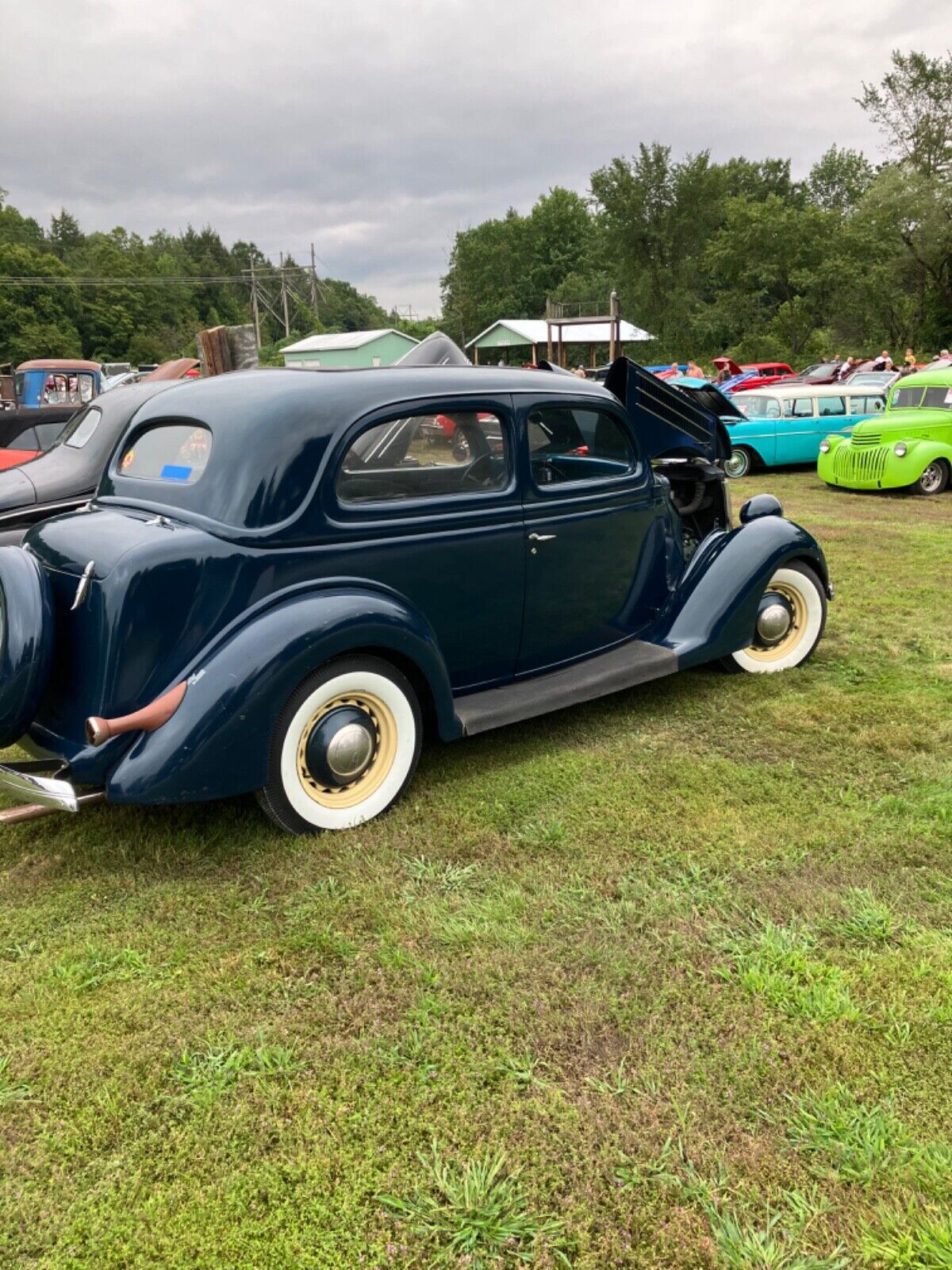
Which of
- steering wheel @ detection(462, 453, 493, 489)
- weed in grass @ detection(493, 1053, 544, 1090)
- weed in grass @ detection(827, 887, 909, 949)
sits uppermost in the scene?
steering wheel @ detection(462, 453, 493, 489)

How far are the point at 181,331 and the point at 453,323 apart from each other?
30.6m

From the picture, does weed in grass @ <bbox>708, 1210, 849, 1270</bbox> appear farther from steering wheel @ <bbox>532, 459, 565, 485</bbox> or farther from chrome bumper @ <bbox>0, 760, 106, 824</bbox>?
steering wheel @ <bbox>532, 459, 565, 485</bbox>

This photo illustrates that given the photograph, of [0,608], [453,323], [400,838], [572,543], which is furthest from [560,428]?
[453,323]

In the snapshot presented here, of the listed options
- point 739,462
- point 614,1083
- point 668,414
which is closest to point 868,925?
point 614,1083

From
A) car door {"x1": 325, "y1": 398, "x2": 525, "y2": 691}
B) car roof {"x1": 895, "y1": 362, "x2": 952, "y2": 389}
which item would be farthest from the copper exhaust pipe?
car roof {"x1": 895, "y1": 362, "x2": 952, "y2": 389}

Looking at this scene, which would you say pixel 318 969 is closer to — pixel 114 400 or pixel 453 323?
pixel 114 400

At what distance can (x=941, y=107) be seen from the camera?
37531mm

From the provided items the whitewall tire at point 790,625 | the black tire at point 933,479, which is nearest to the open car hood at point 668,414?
the whitewall tire at point 790,625

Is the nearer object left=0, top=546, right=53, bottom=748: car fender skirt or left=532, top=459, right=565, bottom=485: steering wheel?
left=0, top=546, right=53, bottom=748: car fender skirt

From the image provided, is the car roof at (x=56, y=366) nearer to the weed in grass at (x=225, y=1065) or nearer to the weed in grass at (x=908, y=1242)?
the weed in grass at (x=225, y=1065)

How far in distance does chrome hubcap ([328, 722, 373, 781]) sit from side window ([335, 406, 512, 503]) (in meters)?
0.92

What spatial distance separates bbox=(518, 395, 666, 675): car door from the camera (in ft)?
13.2

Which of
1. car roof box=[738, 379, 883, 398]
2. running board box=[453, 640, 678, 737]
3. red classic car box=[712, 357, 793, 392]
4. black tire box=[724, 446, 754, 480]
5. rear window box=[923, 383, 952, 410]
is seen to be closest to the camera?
running board box=[453, 640, 678, 737]

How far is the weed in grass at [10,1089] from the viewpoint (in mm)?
2117
